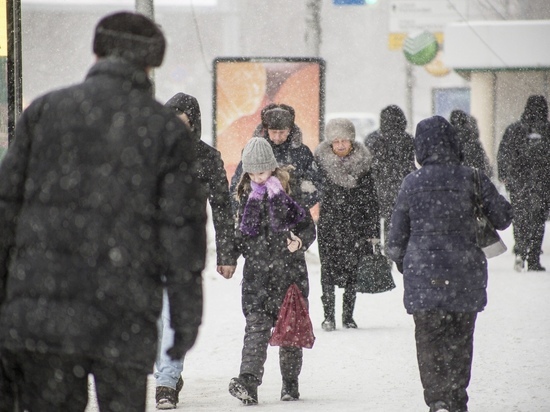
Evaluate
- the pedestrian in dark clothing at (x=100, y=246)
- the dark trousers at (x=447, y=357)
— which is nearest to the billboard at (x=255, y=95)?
the dark trousers at (x=447, y=357)

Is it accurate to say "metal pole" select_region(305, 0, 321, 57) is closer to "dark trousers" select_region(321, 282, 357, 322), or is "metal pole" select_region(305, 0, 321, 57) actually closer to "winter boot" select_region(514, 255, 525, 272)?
"winter boot" select_region(514, 255, 525, 272)

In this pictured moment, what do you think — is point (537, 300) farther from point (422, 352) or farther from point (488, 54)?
point (488, 54)

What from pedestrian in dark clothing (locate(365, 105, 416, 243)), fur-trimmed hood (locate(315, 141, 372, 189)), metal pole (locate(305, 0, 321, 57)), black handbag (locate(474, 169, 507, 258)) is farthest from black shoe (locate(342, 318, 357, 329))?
metal pole (locate(305, 0, 321, 57))

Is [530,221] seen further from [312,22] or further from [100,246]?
[100,246]

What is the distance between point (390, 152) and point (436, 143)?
689cm

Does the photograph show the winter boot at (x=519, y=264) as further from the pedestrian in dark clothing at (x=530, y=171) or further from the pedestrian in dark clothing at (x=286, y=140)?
the pedestrian in dark clothing at (x=286, y=140)

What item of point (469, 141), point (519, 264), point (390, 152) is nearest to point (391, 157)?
point (390, 152)

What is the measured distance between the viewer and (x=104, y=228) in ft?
11.3

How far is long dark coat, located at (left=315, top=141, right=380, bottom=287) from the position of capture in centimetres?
1025

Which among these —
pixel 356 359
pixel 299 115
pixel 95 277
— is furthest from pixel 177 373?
pixel 299 115

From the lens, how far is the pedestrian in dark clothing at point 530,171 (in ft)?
46.3

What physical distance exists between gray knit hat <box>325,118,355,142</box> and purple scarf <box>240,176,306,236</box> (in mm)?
3231

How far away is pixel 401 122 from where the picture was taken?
1268 cm

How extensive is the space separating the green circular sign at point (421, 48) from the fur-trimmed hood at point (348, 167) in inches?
711
